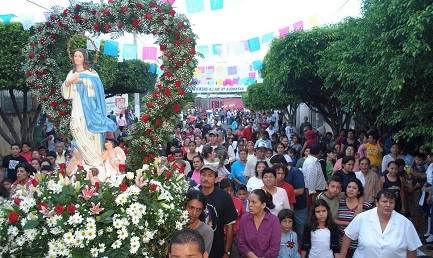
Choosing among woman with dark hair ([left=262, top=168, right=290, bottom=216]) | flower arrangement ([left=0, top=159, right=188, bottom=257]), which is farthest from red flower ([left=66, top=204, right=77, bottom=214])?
woman with dark hair ([left=262, top=168, right=290, bottom=216])

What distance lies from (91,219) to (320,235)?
259 centimetres

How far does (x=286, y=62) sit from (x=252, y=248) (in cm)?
1132

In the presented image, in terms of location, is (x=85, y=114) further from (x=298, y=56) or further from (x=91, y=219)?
(x=298, y=56)

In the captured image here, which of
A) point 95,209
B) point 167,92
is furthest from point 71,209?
point 167,92

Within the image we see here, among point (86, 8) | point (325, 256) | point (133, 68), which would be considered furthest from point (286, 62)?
point (325, 256)

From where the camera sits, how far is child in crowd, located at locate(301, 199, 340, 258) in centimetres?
546

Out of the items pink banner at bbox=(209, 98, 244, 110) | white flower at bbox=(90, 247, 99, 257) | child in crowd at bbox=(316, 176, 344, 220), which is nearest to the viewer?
white flower at bbox=(90, 247, 99, 257)

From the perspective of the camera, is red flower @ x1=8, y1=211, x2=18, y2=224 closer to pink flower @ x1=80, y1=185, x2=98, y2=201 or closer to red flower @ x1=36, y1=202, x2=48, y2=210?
red flower @ x1=36, y1=202, x2=48, y2=210

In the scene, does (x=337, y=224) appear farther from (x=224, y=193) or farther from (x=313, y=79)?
(x=313, y=79)

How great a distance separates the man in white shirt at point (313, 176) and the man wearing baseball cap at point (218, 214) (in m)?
2.79

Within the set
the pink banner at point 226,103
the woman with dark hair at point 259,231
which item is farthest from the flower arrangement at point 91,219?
the pink banner at point 226,103

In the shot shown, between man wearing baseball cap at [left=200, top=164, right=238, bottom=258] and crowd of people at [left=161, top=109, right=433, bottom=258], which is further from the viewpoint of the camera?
man wearing baseball cap at [left=200, top=164, right=238, bottom=258]

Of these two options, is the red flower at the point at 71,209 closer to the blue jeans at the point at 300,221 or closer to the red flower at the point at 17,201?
the red flower at the point at 17,201

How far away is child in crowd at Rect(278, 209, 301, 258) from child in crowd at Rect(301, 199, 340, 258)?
132 mm
